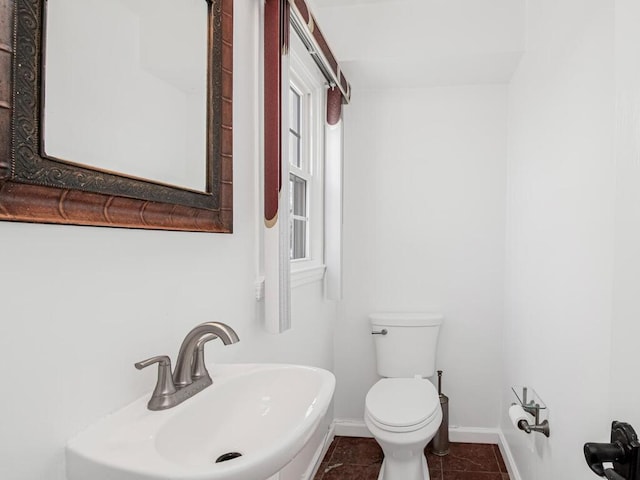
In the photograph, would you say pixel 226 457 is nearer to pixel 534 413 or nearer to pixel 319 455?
pixel 534 413

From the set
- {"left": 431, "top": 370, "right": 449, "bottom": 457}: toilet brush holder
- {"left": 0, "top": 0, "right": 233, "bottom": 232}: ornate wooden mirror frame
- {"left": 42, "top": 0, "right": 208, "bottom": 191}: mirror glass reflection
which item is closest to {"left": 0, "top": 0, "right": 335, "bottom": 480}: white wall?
{"left": 0, "top": 0, "right": 233, "bottom": 232}: ornate wooden mirror frame

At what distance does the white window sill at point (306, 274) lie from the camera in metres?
2.06

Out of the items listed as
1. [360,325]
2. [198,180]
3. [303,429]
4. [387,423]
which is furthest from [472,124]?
[303,429]

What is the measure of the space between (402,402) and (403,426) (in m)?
0.20

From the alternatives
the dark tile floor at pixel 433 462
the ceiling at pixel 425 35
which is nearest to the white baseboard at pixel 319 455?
the dark tile floor at pixel 433 462

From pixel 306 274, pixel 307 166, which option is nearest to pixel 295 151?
pixel 307 166

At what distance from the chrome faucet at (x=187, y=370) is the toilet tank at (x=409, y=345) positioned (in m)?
1.85

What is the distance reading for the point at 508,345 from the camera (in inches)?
104

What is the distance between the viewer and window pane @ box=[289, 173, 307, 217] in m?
2.44

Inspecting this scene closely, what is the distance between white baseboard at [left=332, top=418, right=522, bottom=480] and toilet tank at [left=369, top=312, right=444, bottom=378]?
0.44 m

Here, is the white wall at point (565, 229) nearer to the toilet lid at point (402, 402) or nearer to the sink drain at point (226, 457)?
the toilet lid at point (402, 402)

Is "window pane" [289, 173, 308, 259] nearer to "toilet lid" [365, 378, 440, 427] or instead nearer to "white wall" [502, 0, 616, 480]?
"toilet lid" [365, 378, 440, 427]

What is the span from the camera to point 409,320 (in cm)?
279

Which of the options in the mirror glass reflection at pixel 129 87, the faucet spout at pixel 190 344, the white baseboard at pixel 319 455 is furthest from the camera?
the white baseboard at pixel 319 455
